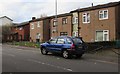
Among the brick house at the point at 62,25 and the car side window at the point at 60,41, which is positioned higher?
the brick house at the point at 62,25

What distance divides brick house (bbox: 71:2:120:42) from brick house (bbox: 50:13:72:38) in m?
4.59

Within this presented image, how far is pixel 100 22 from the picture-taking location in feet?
123

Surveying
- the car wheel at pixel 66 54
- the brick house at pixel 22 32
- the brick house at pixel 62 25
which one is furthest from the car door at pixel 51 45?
the brick house at pixel 22 32

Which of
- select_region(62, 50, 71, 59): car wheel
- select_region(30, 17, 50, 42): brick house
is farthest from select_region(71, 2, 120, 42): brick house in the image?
select_region(62, 50, 71, 59): car wheel

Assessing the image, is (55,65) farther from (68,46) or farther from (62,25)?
(62,25)

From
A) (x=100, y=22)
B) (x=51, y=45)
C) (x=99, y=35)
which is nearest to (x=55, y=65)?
(x=51, y=45)

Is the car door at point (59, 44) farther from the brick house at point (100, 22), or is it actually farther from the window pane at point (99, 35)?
the window pane at point (99, 35)

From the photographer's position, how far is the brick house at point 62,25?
4619 centimetres

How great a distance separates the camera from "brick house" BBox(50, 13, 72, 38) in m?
46.2

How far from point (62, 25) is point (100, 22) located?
488 inches

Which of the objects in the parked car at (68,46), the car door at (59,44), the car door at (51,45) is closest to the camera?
the parked car at (68,46)

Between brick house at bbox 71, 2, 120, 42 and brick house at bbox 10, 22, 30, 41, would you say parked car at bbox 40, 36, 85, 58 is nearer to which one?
brick house at bbox 71, 2, 120, 42

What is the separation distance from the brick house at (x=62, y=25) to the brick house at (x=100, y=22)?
459cm

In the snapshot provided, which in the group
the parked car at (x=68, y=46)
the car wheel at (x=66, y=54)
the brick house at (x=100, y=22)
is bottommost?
the car wheel at (x=66, y=54)
